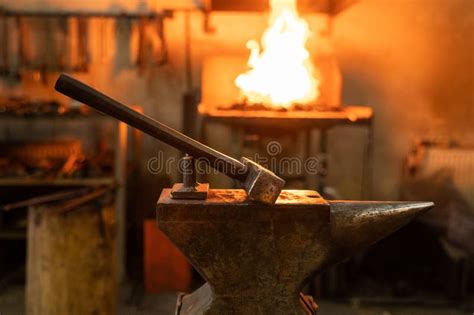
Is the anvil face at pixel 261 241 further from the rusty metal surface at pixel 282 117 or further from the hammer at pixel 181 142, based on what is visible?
the rusty metal surface at pixel 282 117

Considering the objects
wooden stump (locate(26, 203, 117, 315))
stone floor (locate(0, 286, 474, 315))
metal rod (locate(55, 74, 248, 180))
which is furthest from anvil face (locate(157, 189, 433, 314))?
stone floor (locate(0, 286, 474, 315))

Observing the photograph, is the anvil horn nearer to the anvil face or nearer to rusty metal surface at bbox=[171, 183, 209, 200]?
the anvil face

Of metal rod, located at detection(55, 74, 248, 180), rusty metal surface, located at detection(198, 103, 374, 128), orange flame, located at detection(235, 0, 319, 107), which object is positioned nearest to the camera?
metal rod, located at detection(55, 74, 248, 180)

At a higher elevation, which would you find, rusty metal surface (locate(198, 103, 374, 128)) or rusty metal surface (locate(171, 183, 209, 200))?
rusty metal surface (locate(198, 103, 374, 128))

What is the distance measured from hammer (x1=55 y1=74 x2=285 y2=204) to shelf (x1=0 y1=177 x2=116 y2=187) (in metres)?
2.51

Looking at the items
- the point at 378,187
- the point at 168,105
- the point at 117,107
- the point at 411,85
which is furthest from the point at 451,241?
the point at 117,107

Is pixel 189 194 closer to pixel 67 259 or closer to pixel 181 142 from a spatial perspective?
pixel 181 142

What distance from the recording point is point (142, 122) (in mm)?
1509

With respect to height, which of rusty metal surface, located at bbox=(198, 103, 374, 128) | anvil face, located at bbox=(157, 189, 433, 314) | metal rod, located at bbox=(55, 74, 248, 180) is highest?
metal rod, located at bbox=(55, 74, 248, 180)

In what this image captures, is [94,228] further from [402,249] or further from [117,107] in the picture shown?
[402,249]

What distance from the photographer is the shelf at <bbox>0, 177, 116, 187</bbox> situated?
3926 mm

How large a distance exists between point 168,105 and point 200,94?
0.46m

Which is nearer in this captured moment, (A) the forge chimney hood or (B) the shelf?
(B) the shelf

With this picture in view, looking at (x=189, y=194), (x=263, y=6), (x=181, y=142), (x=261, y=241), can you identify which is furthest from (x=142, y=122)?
(x=263, y=6)
